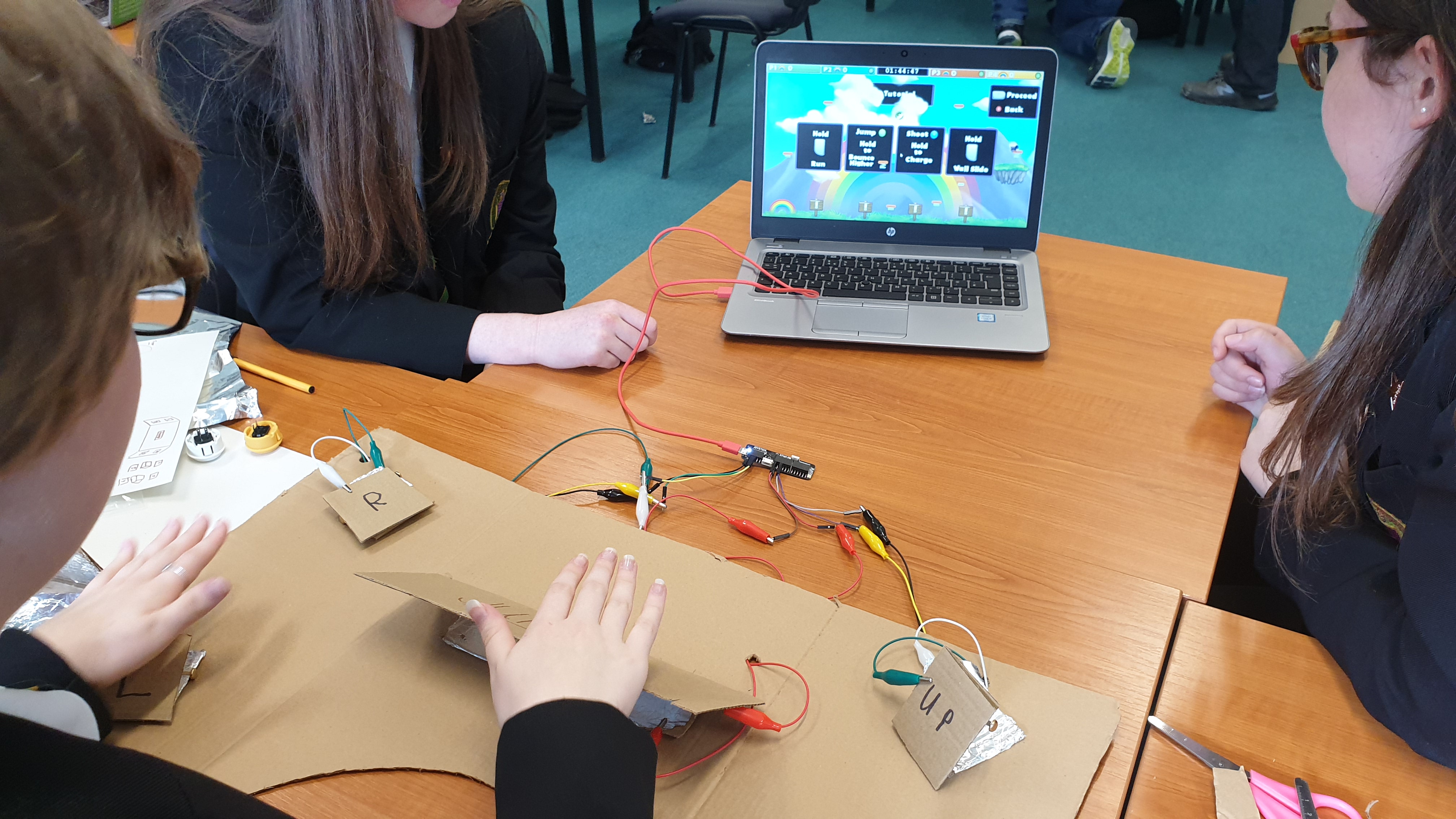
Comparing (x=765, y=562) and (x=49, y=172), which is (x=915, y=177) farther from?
(x=49, y=172)

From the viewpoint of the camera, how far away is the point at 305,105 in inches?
39.8

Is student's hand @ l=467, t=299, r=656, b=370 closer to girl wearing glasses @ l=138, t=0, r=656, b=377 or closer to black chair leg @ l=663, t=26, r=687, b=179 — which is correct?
girl wearing glasses @ l=138, t=0, r=656, b=377

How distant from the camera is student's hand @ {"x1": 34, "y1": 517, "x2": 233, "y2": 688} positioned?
0.64 m

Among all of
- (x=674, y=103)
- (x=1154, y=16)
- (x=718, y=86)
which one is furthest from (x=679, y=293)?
(x=1154, y=16)

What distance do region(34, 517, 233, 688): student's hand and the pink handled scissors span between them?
74 centimetres

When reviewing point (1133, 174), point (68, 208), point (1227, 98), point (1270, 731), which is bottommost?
point (1133, 174)

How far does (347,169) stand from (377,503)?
465mm

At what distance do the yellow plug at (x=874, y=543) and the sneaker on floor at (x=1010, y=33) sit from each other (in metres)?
3.77

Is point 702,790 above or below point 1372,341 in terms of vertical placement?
below

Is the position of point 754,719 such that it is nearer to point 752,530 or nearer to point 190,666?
point 752,530

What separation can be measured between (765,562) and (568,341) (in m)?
0.40

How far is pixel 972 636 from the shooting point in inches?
28.3

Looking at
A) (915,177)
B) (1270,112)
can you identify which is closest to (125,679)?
(915,177)

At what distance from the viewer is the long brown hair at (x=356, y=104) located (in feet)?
3.22
